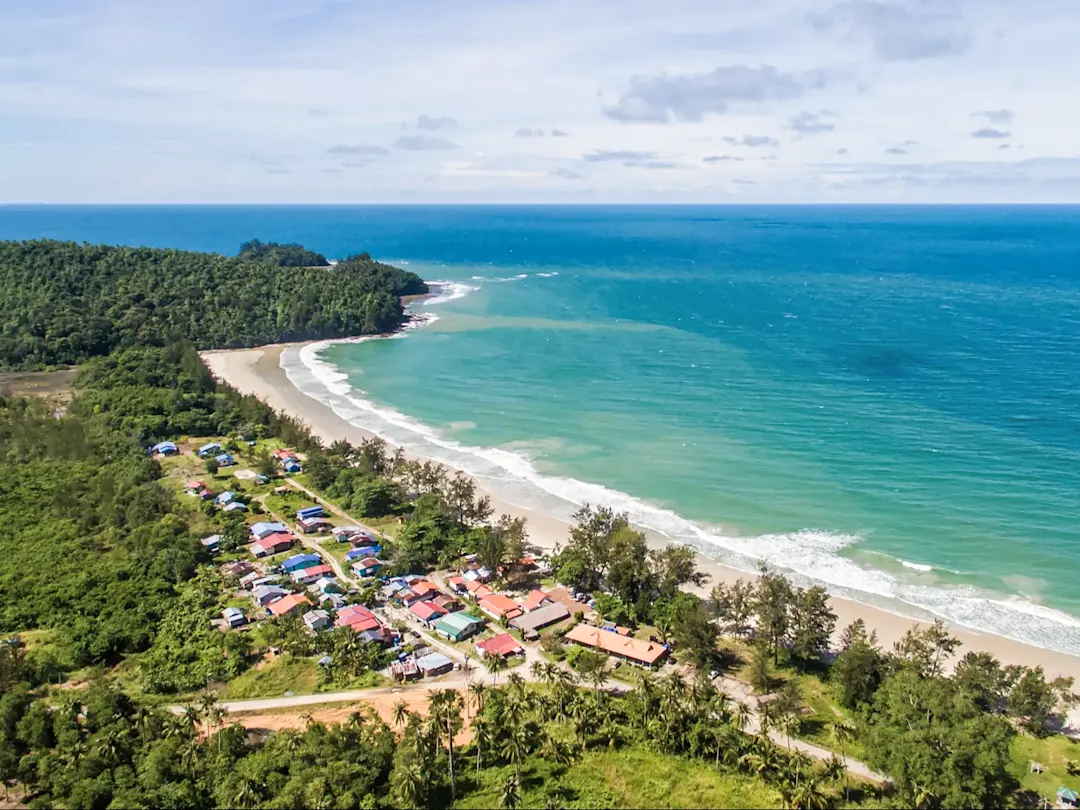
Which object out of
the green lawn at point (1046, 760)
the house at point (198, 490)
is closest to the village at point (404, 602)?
the house at point (198, 490)

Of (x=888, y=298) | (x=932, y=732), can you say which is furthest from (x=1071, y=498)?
(x=888, y=298)

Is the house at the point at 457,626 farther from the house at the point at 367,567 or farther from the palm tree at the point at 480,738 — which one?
the palm tree at the point at 480,738

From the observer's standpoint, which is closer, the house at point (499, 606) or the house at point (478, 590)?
the house at point (499, 606)

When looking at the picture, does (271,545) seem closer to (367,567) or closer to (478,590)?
(367,567)

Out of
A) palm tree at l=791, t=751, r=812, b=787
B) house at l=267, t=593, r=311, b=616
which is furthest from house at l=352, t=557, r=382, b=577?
palm tree at l=791, t=751, r=812, b=787

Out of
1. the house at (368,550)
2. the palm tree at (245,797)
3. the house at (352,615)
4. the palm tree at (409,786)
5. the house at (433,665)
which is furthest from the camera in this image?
the house at (368,550)

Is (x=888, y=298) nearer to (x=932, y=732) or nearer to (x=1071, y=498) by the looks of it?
(x=1071, y=498)
